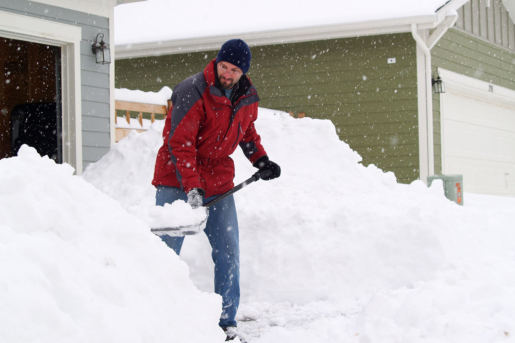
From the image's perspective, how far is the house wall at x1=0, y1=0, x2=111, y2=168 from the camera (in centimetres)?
626

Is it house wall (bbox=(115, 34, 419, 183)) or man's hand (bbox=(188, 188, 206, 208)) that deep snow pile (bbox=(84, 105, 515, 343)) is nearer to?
man's hand (bbox=(188, 188, 206, 208))

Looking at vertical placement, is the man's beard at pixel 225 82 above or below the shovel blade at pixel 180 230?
above

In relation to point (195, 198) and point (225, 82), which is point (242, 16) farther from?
→ point (195, 198)

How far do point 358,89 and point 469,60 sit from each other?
307 centimetres

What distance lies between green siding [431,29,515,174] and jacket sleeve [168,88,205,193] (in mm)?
7476

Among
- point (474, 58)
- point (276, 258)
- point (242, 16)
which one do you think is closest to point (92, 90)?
point (276, 258)

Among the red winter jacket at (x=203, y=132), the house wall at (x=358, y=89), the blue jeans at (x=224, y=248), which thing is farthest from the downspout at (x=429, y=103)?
the blue jeans at (x=224, y=248)

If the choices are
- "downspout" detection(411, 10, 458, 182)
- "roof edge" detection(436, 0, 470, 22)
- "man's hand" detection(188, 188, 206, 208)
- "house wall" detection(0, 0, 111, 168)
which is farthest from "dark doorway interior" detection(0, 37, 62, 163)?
"roof edge" detection(436, 0, 470, 22)

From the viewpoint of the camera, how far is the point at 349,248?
15.4 ft

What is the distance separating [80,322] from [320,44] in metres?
9.02

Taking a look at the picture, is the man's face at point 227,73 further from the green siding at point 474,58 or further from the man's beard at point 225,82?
the green siding at point 474,58

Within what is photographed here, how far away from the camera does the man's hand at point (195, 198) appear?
9.26ft

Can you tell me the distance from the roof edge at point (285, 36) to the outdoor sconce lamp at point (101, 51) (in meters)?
3.78

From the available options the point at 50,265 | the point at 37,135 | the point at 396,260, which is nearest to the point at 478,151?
the point at 396,260
